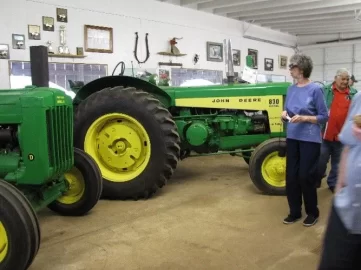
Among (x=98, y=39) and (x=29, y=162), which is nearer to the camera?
(x=29, y=162)

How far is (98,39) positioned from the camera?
729cm

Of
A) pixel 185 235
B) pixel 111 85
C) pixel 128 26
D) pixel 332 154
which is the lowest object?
pixel 185 235

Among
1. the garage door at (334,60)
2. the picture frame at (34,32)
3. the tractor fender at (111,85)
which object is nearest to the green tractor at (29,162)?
the tractor fender at (111,85)

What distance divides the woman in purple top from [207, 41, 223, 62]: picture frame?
6.68 m

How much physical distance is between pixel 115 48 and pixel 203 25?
9.34 feet

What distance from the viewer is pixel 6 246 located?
233 cm

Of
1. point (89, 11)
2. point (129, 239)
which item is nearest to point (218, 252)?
point (129, 239)

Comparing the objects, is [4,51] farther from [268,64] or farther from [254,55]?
[268,64]

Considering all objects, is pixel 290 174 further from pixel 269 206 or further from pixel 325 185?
pixel 325 185

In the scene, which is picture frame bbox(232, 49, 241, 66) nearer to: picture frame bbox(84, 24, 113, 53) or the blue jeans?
picture frame bbox(84, 24, 113, 53)

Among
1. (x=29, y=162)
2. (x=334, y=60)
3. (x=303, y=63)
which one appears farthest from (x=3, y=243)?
(x=334, y=60)

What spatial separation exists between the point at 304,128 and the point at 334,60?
12011 mm

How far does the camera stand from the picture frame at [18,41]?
611 cm

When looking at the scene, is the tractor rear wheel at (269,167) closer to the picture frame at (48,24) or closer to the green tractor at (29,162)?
the green tractor at (29,162)
